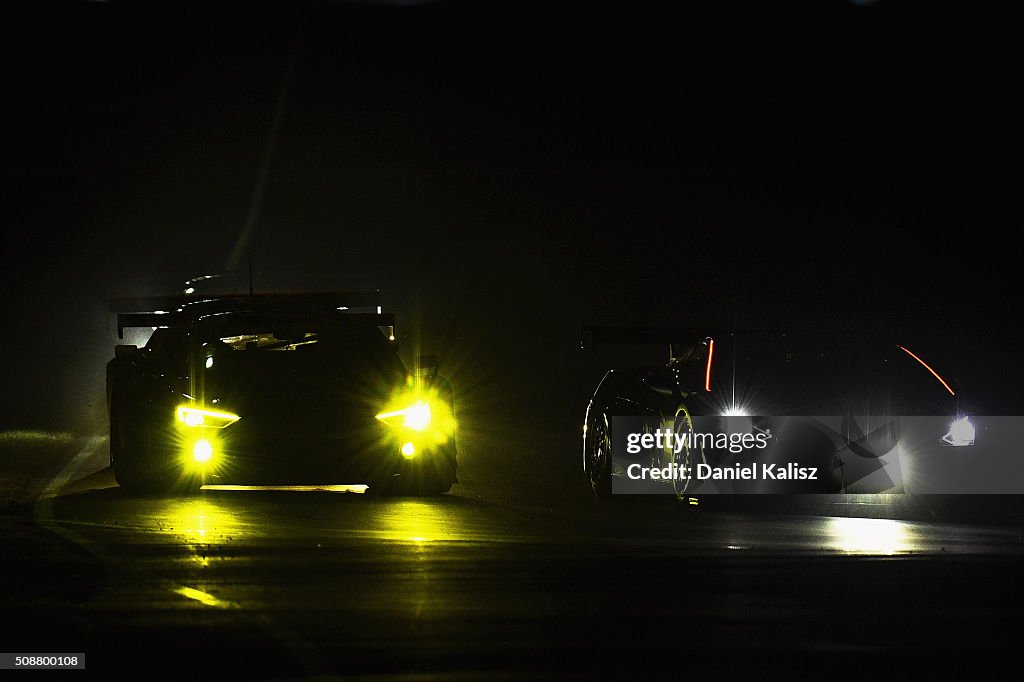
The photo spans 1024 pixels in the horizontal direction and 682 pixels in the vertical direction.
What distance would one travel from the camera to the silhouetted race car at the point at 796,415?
41.9ft

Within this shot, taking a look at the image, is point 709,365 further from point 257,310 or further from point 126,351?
point 126,351

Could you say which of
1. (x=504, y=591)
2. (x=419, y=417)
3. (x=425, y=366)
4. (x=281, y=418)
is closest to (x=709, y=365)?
(x=419, y=417)

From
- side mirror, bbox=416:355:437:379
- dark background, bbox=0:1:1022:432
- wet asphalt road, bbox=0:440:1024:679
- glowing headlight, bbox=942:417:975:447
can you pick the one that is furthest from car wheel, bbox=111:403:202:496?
dark background, bbox=0:1:1022:432

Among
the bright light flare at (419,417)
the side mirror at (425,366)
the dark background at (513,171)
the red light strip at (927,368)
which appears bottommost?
the bright light flare at (419,417)

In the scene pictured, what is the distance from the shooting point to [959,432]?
42.4 feet

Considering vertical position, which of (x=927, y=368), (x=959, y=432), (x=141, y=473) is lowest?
(x=141, y=473)

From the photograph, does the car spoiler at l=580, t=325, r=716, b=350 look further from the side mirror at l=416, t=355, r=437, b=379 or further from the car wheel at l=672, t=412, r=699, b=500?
the side mirror at l=416, t=355, r=437, b=379

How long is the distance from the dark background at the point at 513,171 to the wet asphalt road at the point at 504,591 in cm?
1427

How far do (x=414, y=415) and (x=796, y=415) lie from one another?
3.19 m

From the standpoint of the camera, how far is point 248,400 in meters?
14.5

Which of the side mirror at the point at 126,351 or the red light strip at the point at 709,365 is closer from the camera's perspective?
the red light strip at the point at 709,365

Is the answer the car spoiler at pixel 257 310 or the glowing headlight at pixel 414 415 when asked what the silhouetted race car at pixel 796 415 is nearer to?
the glowing headlight at pixel 414 415

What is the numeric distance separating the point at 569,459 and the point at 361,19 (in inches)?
794

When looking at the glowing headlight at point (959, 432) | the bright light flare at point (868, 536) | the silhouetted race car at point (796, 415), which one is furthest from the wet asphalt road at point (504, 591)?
the glowing headlight at point (959, 432)
